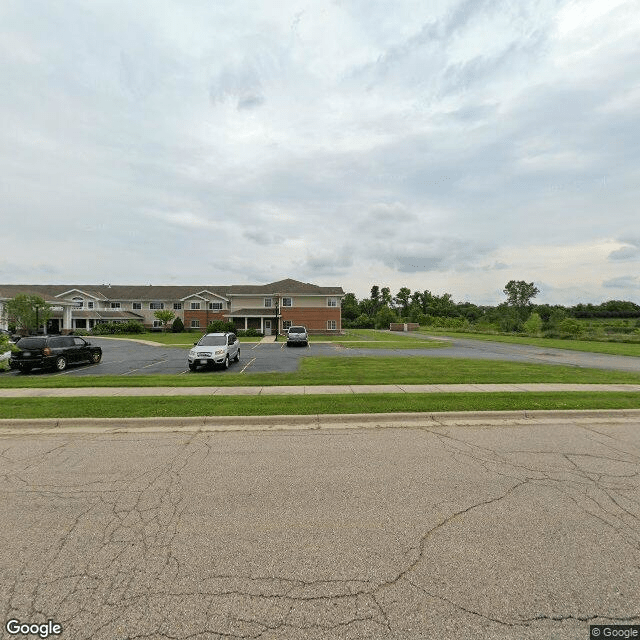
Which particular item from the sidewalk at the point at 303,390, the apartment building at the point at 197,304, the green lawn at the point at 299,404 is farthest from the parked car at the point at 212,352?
the apartment building at the point at 197,304

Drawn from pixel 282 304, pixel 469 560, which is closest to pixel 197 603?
pixel 469 560

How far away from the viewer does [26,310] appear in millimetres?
39312

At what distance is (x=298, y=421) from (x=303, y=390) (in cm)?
296

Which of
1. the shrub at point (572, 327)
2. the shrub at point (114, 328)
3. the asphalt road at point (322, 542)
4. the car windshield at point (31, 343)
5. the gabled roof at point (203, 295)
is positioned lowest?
the shrub at point (114, 328)

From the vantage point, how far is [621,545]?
347 centimetres

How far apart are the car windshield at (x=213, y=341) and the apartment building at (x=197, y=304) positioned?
107ft

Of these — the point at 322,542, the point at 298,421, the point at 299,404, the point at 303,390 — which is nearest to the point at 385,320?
the point at 303,390

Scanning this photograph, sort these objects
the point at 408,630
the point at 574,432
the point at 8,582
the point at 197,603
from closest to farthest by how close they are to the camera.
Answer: the point at 408,630 < the point at 197,603 < the point at 8,582 < the point at 574,432

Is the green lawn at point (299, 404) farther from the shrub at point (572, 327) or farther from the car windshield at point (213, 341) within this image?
the shrub at point (572, 327)

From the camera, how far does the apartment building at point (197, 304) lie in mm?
52094

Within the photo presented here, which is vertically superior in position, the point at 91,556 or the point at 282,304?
the point at 282,304

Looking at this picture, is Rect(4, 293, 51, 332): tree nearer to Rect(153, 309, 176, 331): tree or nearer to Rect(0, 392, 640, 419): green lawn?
Rect(153, 309, 176, 331): tree

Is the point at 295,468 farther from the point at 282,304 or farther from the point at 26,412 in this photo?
the point at 282,304

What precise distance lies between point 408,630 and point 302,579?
0.91m
